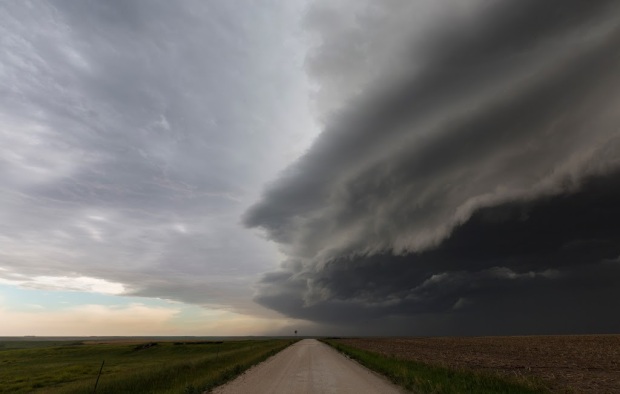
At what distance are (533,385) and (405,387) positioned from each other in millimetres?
6054

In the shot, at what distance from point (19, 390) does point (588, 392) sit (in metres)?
43.4

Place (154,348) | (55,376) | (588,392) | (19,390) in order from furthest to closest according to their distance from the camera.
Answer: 1. (154,348)
2. (55,376)
3. (19,390)
4. (588,392)

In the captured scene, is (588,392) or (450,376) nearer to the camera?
(588,392)

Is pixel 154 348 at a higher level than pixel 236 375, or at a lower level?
higher

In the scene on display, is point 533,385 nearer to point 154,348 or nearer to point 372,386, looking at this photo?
point 372,386

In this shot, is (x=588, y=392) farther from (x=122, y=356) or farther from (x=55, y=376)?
(x=122, y=356)

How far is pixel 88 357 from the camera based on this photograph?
72625 millimetres

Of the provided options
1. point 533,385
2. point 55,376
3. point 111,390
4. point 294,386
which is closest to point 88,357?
point 55,376

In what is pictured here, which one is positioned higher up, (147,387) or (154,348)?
(154,348)

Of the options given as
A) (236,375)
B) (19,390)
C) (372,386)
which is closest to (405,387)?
(372,386)

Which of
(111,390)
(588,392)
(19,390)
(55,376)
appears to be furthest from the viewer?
(55,376)

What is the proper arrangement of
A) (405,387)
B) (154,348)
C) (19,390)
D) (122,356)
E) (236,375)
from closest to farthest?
(405,387)
(236,375)
(19,390)
(122,356)
(154,348)

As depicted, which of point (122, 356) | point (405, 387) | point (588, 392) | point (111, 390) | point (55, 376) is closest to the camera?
point (588, 392)

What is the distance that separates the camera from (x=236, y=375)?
78.1 feet
